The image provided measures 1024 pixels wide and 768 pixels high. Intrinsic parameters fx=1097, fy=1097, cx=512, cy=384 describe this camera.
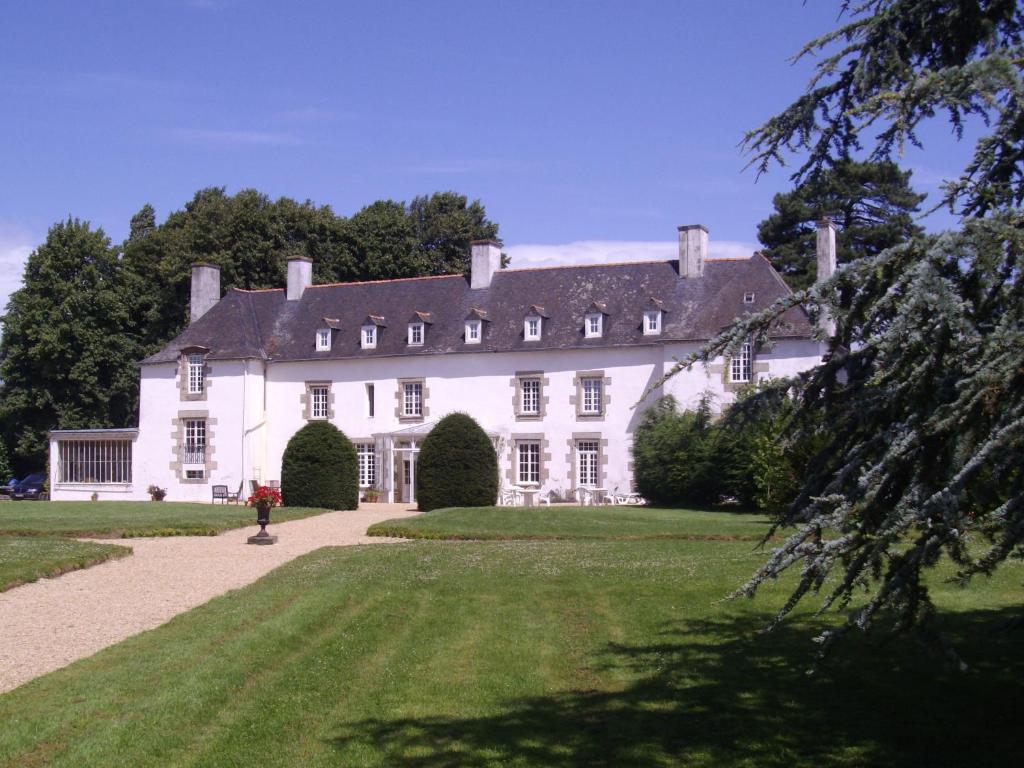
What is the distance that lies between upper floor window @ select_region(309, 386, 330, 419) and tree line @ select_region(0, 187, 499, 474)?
10.4 meters

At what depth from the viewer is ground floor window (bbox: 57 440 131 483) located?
3719 centimetres

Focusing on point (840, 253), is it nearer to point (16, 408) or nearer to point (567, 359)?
point (567, 359)

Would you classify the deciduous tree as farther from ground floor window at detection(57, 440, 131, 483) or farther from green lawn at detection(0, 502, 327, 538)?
green lawn at detection(0, 502, 327, 538)

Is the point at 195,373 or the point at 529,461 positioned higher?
the point at 195,373

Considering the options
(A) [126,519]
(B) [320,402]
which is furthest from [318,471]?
(B) [320,402]

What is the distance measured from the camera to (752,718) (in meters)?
7.10

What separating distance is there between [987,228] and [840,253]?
39111 mm

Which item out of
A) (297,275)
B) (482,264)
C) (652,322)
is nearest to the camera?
(652,322)

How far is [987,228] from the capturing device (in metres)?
4.66

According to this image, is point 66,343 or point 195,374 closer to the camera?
point 195,374

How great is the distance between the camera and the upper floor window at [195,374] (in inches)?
1406

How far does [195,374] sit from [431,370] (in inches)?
318

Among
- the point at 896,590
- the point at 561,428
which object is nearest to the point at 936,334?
the point at 896,590

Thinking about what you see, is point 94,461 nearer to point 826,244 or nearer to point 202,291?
point 202,291
